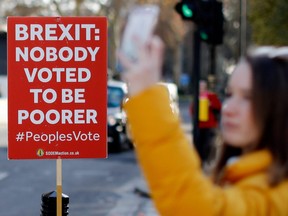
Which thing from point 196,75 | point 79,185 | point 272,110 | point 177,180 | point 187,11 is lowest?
point 79,185

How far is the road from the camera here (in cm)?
1440

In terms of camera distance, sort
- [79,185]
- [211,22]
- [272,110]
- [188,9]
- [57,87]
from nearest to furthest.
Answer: [272,110] < [57,87] < [188,9] < [211,22] < [79,185]

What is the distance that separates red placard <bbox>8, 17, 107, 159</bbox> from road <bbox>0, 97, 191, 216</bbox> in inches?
219

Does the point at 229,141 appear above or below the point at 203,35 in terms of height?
below

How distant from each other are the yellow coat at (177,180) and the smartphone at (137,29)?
115mm

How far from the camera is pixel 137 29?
260cm

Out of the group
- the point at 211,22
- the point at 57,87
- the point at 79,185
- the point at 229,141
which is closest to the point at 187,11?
the point at 211,22

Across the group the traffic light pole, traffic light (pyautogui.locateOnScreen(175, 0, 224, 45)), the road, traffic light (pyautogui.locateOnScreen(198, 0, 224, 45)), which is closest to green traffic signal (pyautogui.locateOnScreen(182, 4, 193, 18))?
traffic light (pyautogui.locateOnScreen(175, 0, 224, 45))

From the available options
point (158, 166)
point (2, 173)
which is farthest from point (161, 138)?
point (2, 173)

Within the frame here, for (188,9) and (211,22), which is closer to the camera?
(188,9)

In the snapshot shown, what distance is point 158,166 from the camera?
2604 mm

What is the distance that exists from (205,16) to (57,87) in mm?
5653

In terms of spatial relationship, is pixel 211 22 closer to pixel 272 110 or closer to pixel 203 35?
pixel 203 35

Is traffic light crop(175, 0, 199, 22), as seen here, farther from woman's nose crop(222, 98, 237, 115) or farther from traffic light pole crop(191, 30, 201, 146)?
woman's nose crop(222, 98, 237, 115)
